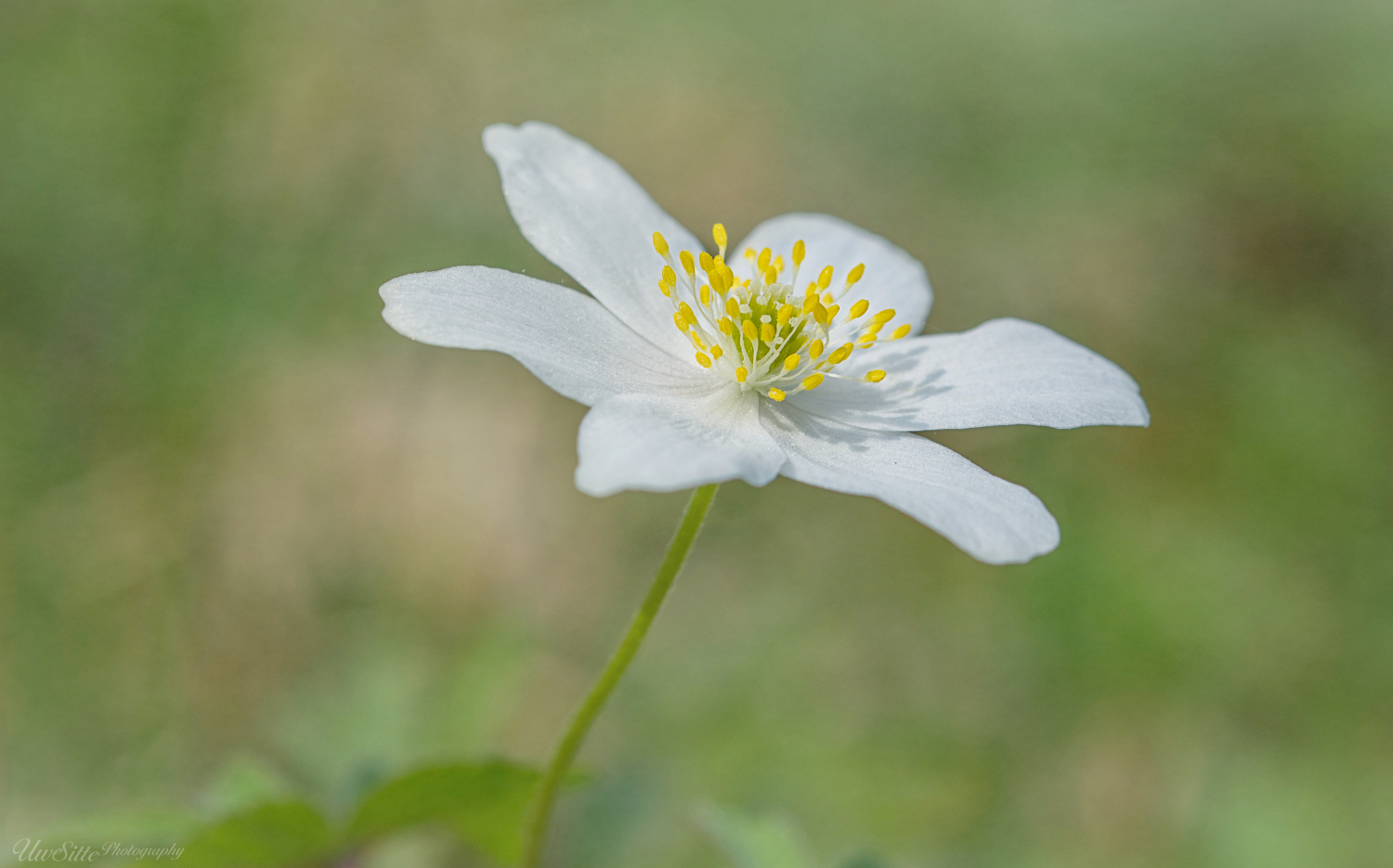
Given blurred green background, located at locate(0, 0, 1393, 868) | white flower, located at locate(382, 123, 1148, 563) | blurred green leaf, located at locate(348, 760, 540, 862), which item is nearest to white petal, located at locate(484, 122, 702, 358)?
white flower, located at locate(382, 123, 1148, 563)

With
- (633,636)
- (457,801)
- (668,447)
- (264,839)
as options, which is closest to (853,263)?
(668,447)

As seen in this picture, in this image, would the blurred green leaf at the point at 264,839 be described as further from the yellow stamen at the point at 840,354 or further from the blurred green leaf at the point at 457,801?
the yellow stamen at the point at 840,354

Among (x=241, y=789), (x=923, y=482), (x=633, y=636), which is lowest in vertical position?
(x=241, y=789)

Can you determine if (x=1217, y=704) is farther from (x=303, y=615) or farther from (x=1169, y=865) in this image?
(x=303, y=615)

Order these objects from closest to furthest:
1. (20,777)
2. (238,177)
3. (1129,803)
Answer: (20,777)
(1129,803)
(238,177)

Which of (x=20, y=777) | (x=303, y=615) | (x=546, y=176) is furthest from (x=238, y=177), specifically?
(x=546, y=176)

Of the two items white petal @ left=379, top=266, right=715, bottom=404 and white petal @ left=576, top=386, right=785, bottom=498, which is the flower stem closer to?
white petal @ left=576, top=386, right=785, bottom=498

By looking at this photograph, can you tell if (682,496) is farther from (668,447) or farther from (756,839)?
(668,447)
